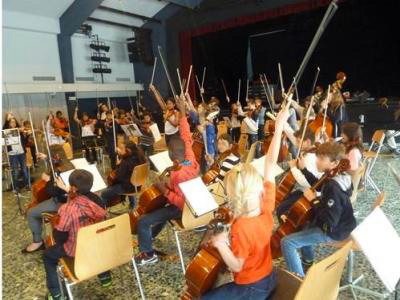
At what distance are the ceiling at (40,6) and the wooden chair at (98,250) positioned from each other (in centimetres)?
963

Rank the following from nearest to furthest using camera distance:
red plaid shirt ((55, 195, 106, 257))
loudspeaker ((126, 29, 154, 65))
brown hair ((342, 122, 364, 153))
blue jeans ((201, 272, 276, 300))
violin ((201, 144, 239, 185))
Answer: blue jeans ((201, 272, 276, 300))
red plaid shirt ((55, 195, 106, 257))
brown hair ((342, 122, 364, 153))
violin ((201, 144, 239, 185))
loudspeaker ((126, 29, 154, 65))

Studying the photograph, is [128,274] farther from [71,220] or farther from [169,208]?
[71,220]

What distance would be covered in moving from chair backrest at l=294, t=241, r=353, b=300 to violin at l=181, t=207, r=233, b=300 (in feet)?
1.83

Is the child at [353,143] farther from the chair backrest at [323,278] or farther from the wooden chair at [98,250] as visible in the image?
the wooden chair at [98,250]

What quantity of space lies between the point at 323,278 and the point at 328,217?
0.78 metres

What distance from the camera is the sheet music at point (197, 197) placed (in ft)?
8.76

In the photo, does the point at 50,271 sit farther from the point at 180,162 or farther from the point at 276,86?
the point at 276,86

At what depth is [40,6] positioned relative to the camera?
34.1 ft

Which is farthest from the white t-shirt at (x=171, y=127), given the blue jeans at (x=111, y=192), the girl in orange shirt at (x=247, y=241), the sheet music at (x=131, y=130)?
the girl in orange shirt at (x=247, y=241)

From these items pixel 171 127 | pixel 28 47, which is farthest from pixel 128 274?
pixel 28 47

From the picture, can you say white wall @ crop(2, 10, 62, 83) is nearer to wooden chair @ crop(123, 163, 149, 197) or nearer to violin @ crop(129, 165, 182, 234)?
wooden chair @ crop(123, 163, 149, 197)

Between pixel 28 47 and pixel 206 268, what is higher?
pixel 28 47

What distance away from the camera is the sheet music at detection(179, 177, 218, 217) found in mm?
2670

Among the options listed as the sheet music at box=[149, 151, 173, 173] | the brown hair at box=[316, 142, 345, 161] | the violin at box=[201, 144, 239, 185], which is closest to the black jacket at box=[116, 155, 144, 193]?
the sheet music at box=[149, 151, 173, 173]
